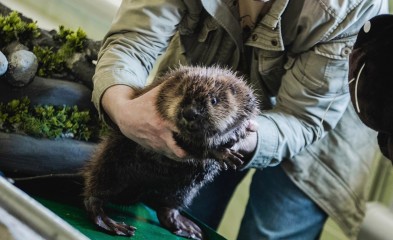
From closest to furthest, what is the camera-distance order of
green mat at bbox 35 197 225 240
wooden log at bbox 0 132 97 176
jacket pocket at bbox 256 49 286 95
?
green mat at bbox 35 197 225 240
wooden log at bbox 0 132 97 176
jacket pocket at bbox 256 49 286 95

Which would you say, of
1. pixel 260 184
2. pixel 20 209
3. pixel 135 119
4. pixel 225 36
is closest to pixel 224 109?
pixel 135 119

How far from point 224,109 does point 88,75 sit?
55cm

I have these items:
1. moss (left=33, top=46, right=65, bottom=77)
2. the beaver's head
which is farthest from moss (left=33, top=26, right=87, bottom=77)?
the beaver's head

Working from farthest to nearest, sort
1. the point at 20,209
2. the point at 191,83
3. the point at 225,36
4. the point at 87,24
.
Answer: the point at 87,24 < the point at 225,36 < the point at 191,83 < the point at 20,209

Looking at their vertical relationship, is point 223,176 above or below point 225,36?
below

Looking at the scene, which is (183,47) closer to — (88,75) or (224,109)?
(88,75)

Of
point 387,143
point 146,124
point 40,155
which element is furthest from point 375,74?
point 40,155

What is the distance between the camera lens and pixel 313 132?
1.47m

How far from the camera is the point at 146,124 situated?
1.12 metres

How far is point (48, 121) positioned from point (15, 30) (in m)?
0.28

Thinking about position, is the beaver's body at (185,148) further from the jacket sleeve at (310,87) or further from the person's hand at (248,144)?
the jacket sleeve at (310,87)

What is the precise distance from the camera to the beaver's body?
1.06m

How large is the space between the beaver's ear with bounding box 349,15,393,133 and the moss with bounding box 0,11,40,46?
0.92 m

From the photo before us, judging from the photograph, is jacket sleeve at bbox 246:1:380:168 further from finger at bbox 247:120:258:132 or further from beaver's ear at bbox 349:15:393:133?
beaver's ear at bbox 349:15:393:133
